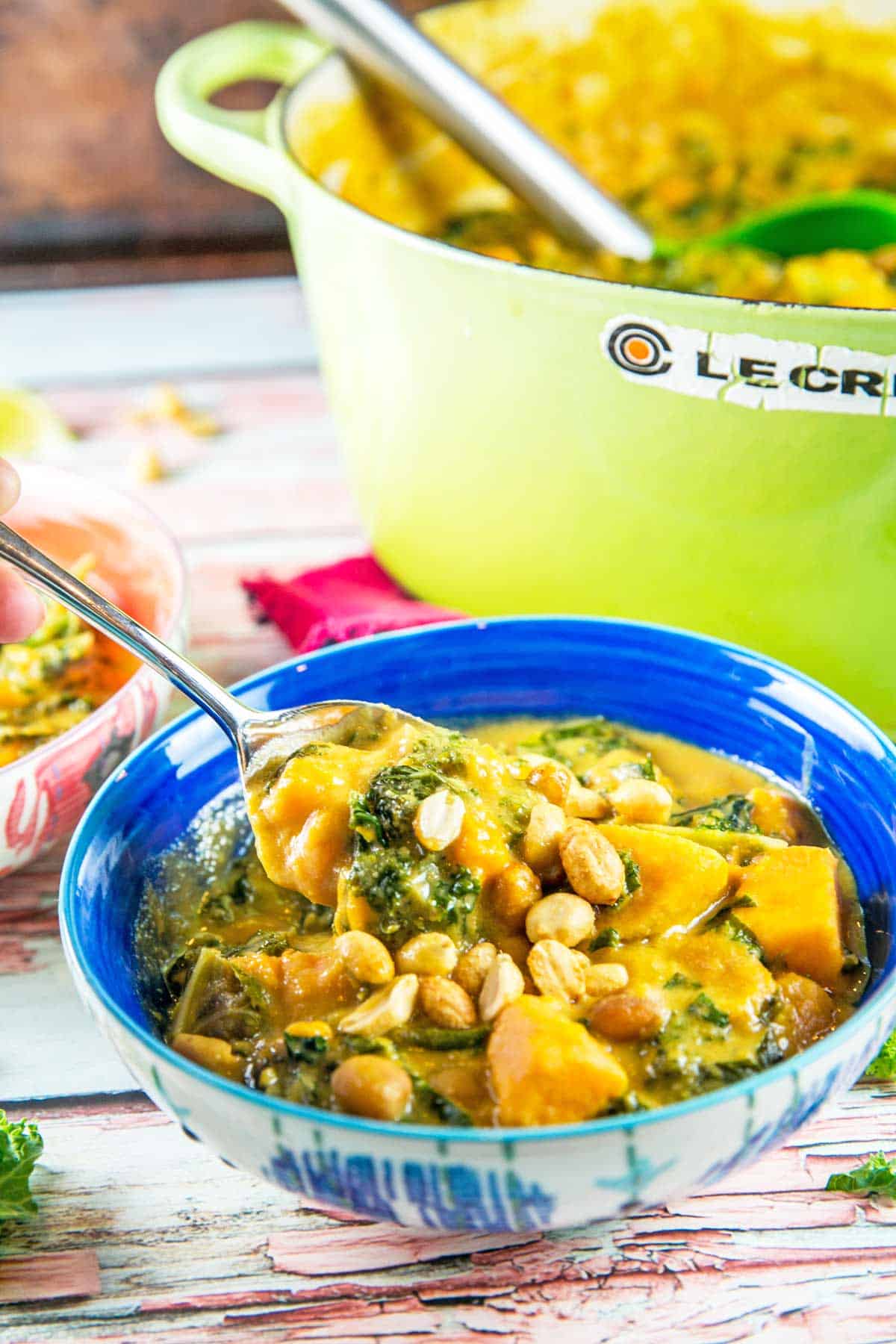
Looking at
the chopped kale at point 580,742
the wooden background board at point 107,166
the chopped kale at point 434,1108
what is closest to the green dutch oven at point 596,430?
the chopped kale at point 580,742

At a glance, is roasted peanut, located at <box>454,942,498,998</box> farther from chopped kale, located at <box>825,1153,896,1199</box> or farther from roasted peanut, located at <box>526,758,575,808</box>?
chopped kale, located at <box>825,1153,896,1199</box>

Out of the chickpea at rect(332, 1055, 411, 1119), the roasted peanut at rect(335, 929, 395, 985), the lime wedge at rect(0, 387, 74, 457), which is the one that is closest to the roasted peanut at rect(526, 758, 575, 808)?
the roasted peanut at rect(335, 929, 395, 985)

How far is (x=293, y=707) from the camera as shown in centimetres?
154

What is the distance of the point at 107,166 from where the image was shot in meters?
3.23

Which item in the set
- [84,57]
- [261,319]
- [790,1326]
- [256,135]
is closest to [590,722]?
[790,1326]

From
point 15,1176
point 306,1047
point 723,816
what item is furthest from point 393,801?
point 15,1176

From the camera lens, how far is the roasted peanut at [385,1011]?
1.14 meters

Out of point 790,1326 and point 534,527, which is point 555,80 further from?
point 790,1326

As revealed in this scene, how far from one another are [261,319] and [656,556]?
1.67m

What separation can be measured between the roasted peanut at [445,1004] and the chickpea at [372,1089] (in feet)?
0.24

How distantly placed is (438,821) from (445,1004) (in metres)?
0.16

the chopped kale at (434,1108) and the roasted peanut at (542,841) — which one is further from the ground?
the roasted peanut at (542,841)

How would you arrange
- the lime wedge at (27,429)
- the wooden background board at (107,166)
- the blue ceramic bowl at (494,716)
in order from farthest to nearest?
the wooden background board at (107,166) → the lime wedge at (27,429) → the blue ceramic bowl at (494,716)

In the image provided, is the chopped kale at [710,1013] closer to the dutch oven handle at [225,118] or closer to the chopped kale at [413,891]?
the chopped kale at [413,891]
